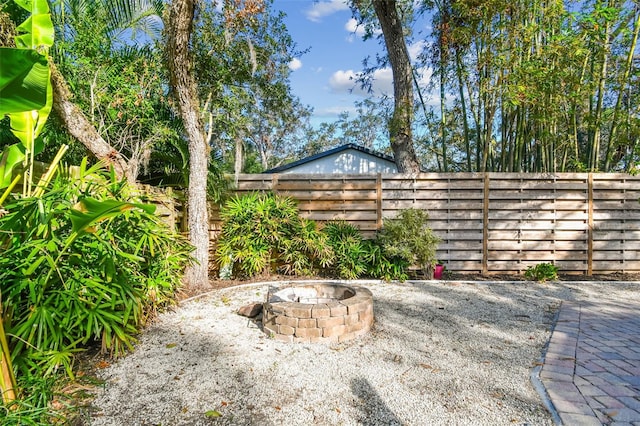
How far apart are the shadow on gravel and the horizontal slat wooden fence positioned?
3.72 meters

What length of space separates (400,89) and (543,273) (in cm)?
398

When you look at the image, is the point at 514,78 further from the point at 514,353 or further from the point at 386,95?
the point at 514,353

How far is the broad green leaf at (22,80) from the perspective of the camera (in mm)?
1493

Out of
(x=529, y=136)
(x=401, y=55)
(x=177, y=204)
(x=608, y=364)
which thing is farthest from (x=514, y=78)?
(x=177, y=204)

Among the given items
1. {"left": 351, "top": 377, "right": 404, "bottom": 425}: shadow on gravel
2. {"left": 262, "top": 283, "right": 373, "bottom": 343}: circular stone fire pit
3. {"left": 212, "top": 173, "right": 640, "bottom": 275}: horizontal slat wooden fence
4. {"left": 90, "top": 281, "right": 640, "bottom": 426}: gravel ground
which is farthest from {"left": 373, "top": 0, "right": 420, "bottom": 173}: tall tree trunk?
{"left": 351, "top": 377, "right": 404, "bottom": 425}: shadow on gravel

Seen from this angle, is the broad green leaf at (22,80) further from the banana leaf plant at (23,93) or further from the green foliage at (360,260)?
the green foliage at (360,260)

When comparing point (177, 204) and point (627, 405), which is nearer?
point (627, 405)

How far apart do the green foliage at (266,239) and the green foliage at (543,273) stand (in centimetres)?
324

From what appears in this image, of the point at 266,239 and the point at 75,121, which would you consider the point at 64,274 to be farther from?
the point at 266,239

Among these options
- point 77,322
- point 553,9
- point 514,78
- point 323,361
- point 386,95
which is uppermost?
point 553,9

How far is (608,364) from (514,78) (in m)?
4.16

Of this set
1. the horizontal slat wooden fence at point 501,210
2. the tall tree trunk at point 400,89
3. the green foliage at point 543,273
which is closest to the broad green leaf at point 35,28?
the horizontal slat wooden fence at point 501,210

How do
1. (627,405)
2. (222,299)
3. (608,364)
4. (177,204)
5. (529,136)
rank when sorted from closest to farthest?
(627,405)
(608,364)
(222,299)
(177,204)
(529,136)

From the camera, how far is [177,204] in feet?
17.1
